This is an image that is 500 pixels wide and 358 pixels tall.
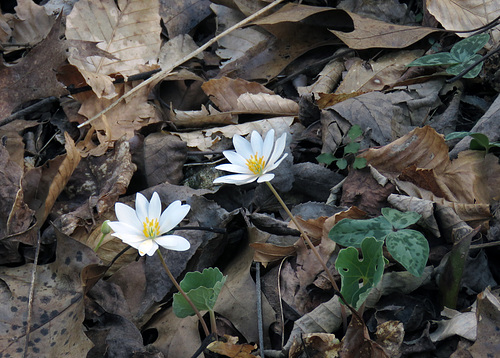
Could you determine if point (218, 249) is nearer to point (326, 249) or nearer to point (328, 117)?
point (326, 249)

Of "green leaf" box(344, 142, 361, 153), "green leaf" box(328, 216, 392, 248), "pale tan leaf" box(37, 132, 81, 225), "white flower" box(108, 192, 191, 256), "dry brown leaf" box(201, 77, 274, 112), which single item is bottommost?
"green leaf" box(344, 142, 361, 153)

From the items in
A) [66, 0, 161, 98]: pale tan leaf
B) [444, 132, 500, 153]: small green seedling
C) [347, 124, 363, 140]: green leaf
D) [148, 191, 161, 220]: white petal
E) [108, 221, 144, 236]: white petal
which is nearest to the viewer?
[108, 221, 144, 236]: white petal

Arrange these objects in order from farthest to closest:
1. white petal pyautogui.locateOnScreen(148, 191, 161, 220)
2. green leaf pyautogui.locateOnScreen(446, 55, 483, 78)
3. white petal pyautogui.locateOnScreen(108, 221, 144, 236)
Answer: green leaf pyautogui.locateOnScreen(446, 55, 483, 78)
white petal pyautogui.locateOnScreen(148, 191, 161, 220)
white petal pyautogui.locateOnScreen(108, 221, 144, 236)

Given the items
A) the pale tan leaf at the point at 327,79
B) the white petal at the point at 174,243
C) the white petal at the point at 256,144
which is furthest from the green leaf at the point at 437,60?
the white petal at the point at 174,243

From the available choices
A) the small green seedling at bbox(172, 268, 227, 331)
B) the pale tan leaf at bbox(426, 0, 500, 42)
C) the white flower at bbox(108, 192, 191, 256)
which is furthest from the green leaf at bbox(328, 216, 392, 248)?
the pale tan leaf at bbox(426, 0, 500, 42)

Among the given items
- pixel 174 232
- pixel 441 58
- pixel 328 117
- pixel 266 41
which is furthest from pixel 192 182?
pixel 441 58

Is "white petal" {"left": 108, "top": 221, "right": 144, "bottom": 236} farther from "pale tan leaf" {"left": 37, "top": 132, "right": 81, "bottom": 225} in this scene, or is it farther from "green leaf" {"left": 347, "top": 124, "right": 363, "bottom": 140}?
"green leaf" {"left": 347, "top": 124, "right": 363, "bottom": 140}

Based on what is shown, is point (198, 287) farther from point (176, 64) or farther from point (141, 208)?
point (176, 64)
